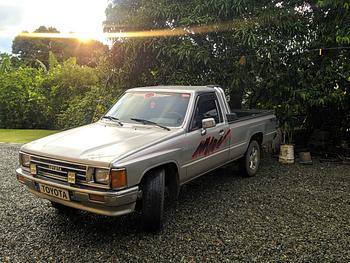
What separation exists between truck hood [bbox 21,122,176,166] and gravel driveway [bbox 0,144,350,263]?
0.97 meters

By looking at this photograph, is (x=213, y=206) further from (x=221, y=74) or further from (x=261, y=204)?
(x=221, y=74)

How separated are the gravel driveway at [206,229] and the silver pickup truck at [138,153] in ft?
1.15

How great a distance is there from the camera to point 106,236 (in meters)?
3.75

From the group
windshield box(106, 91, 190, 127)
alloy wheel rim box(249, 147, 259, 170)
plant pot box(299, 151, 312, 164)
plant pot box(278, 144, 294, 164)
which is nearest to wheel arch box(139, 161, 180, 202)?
windshield box(106, 91, 190, 127)

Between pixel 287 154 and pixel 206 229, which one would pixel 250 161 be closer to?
pixel 287 154

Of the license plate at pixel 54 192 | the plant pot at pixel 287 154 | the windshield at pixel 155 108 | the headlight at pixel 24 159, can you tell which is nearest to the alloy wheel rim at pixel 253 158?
the plant pot at pixel 287 154

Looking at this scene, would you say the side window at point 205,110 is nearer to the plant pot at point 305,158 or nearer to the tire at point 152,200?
the tire at point 152,200

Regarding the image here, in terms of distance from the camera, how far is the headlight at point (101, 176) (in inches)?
128

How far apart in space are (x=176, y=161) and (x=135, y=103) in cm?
135

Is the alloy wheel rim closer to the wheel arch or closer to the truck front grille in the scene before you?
the wheel arch

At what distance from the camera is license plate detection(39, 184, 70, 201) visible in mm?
3452

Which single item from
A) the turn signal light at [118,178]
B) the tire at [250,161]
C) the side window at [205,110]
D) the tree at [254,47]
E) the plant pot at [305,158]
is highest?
the tree at [254,47]

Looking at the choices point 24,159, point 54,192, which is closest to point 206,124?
point 54,192

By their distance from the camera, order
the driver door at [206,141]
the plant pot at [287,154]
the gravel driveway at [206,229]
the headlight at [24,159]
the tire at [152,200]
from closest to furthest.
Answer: the gravel driveway at [206,229] → the tire at [152,200] → the headlight at [24,159] → the driver door at [206,141] → the plant pot at [287,154]
